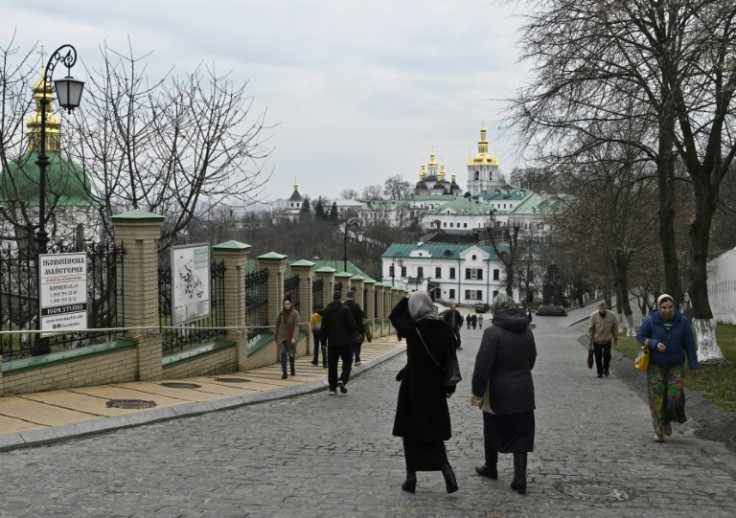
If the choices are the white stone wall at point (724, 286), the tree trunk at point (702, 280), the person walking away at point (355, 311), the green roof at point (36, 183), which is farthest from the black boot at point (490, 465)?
the white stone wall at point (724, 286)

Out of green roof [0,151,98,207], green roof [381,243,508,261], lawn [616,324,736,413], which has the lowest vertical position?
lawn [616,324,736,413]

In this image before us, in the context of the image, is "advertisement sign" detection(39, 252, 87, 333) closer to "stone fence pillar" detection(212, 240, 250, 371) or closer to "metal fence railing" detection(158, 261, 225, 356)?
"metal fence railing" detection(158, 261, 225, 356)

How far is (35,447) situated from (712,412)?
26.5 feet

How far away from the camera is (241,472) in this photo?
23.7 ft

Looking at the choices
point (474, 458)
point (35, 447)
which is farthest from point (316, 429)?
point (35, 447)

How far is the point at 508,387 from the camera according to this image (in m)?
6.90

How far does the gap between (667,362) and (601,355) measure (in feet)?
25.6

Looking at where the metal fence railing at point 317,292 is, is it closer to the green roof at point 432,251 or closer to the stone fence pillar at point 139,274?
the stone fence pillar at point 139,274

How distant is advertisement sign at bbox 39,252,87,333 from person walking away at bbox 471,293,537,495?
6159 mm

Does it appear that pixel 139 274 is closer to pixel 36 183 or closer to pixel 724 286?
pixel 36 183

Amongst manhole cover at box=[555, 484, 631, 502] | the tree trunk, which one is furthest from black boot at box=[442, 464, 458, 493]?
the tree trunk

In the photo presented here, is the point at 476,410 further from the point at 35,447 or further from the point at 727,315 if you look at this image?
the point at 727,315

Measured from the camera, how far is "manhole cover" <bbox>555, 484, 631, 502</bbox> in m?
6.62

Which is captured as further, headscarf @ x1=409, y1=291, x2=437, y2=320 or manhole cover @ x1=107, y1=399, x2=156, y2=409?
manhole cover @ x1=107, y1=399, x2=156, y2=409
